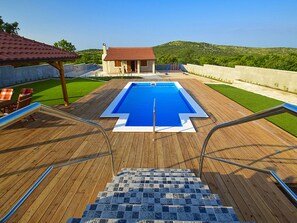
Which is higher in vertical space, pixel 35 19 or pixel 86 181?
pixel 35 19

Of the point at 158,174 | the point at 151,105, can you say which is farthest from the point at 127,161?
the point at 151,105

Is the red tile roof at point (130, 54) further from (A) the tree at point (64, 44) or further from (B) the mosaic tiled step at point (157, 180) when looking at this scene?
(B) the mosaic tiled step at point (157, 180)

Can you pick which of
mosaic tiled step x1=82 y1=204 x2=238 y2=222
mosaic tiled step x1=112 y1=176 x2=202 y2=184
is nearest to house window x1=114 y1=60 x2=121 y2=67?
mosaic tiled step x1=112 y1=176 x2=202 y2=184

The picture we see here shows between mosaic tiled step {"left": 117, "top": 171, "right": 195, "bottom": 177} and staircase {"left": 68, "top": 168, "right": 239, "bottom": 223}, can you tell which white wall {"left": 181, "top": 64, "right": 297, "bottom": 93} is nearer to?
mosaic tiled step {"left": 117, "top": 171, "right": 195, "bottom": 177}

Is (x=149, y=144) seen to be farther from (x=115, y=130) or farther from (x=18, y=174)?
(x=18, y=174)

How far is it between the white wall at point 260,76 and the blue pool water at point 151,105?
7.32m

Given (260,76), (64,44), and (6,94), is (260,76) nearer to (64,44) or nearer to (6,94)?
(6,94)

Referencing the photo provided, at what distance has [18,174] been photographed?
4355mm

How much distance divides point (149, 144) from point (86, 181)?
7.55 ft

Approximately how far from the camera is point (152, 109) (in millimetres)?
11422

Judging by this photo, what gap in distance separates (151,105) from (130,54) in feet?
75.9

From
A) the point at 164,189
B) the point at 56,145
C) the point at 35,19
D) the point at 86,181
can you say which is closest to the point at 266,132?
the point at 164,189

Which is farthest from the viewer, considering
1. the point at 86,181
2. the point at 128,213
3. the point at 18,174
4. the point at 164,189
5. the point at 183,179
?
the point at 18,174

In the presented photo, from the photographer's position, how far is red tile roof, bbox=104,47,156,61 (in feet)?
103
